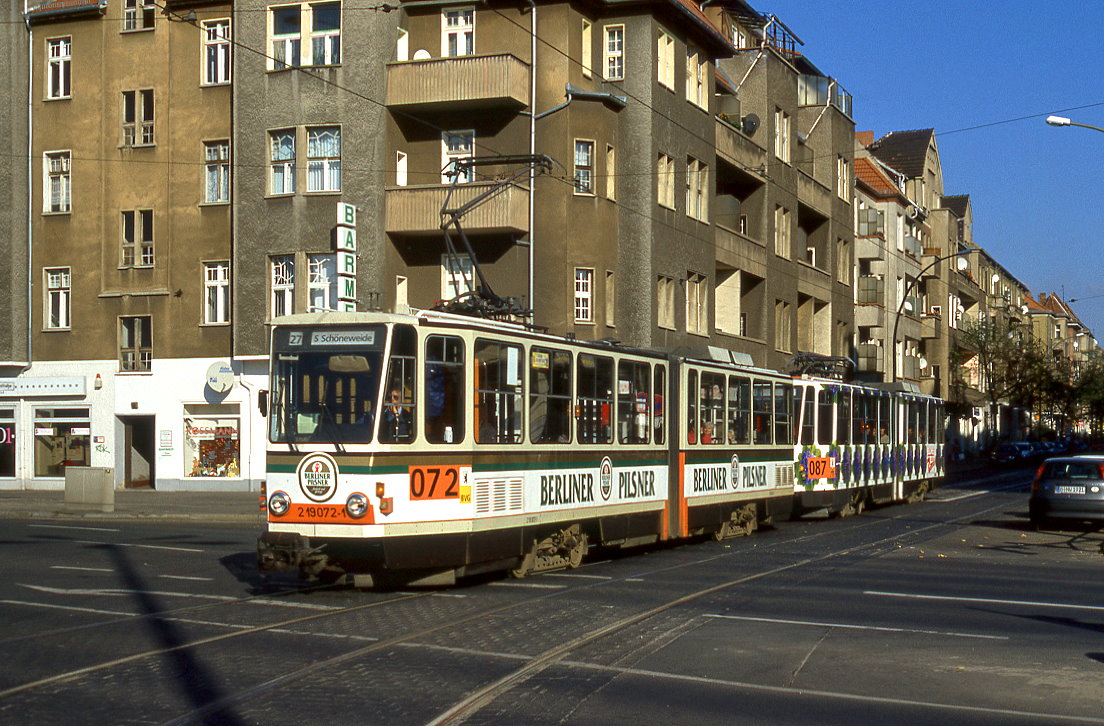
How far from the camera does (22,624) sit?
1229 cm

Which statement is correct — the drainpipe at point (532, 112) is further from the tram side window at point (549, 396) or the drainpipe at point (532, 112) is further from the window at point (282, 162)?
the tram side window at point (549, 396)

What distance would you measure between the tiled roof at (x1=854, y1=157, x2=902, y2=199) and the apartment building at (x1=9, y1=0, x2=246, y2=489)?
1485 inches

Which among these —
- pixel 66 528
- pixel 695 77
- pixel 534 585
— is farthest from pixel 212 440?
pixel 534 585

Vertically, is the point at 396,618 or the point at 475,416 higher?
the point at 475,416

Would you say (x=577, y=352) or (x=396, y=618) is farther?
(x=577, y=352)

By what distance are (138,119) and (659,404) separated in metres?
22.4

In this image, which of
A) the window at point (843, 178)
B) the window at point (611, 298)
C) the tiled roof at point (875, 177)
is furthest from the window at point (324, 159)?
the tiled roof at point (875, 177)

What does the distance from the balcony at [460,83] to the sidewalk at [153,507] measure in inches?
408

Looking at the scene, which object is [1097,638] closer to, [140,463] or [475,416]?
[475,416]

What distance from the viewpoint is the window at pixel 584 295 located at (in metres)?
34.9

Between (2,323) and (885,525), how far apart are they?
24398 mm

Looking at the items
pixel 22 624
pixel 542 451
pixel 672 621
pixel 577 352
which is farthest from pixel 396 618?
pixel 577 352

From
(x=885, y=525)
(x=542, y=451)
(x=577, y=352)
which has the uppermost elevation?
(x=577, y=352)

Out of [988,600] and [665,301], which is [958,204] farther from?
[988,600]
